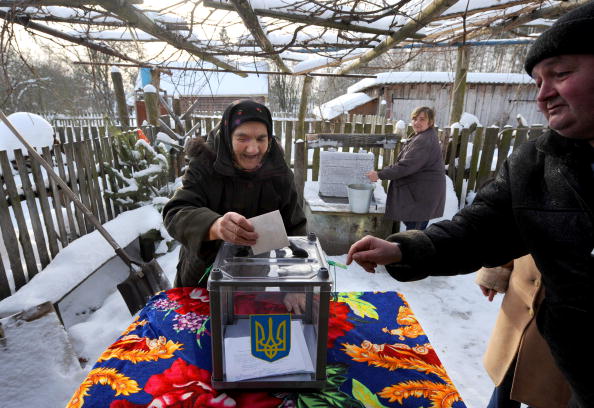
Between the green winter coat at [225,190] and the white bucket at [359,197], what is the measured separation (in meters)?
2.24

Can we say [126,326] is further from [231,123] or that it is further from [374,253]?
[374,253]

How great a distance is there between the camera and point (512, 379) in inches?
62.1

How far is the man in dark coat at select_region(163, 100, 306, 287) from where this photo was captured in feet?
5.30

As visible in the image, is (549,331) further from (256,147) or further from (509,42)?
(509,42)

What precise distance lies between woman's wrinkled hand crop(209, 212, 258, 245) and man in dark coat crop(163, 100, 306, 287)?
0.43 metres

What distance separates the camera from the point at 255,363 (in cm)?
93

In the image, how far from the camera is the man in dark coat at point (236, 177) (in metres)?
1.61

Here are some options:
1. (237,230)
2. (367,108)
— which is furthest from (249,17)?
(367,108)

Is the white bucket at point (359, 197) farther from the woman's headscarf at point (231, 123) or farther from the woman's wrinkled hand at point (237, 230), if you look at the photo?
the woman's wrinkled hand at point (237, 230)

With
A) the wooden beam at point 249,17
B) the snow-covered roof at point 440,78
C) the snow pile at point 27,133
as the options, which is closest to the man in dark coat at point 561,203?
the wooden beam at point 249,17

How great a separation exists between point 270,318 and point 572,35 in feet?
→ 3.49

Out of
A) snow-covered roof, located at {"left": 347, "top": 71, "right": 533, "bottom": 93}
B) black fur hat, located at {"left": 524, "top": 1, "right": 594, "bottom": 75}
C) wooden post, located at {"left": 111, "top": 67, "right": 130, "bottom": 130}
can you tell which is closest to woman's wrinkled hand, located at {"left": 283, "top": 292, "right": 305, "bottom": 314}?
black fur hat, located at {"left": 524, "top": 1, "right": 594, "bottom": 75}

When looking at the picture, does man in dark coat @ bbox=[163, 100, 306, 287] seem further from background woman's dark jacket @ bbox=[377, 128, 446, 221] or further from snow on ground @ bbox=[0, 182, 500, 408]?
background woman's dark jacket @ bbox=[377, 128, 446, 221]

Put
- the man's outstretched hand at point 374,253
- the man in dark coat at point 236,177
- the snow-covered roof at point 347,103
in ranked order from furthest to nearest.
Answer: the snow-covered roof at point 347,103, the man in dark coat at point 236,177, the man's outstretched hand at point 374,253
